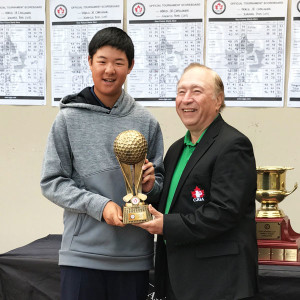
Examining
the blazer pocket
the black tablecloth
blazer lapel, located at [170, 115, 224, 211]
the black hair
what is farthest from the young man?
the black tablecloth

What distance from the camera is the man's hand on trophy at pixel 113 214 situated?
5.14 feet

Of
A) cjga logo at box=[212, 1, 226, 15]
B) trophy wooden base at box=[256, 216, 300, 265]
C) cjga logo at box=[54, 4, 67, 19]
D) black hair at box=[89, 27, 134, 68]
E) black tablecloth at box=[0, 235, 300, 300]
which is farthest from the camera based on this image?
cjga logo at box=[54, 4, 67, 19]

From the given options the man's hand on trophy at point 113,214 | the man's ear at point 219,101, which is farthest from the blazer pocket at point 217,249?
the man's ear at point 219,101

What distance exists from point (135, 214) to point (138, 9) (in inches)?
67.5

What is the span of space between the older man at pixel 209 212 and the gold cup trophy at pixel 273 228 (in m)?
0.54

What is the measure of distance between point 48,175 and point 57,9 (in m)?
1.66

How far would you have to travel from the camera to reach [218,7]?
9.18 ft

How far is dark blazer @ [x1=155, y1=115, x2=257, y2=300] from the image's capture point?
1561mm

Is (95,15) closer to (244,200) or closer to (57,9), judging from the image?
(57,9)

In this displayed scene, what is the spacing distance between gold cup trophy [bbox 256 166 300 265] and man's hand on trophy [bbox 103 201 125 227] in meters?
0.83

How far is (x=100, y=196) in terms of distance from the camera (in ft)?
5.32

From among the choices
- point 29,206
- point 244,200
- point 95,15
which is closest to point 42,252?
point 29,206

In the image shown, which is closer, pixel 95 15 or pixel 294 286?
pixel 294 286

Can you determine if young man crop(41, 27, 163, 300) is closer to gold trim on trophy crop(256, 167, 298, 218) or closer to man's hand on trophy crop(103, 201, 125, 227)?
man's hand on trophy crop(103, 201, 125, 227)
